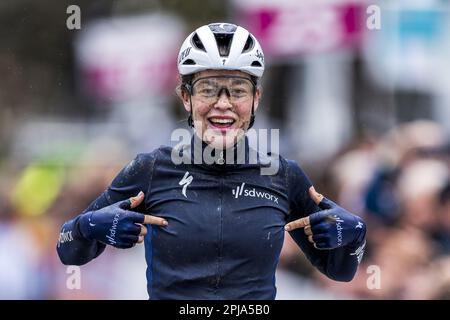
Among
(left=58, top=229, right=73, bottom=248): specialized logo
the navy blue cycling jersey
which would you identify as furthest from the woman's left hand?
(left=58, top=229, right=73, bottom=248): specialized logo

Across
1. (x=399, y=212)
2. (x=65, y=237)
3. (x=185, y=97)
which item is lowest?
(x=399, y=212)

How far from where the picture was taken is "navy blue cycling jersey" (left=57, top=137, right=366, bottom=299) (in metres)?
5.51

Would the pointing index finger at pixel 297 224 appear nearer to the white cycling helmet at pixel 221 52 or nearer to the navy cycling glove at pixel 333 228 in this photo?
the navy cycling glove at pixel 333 228

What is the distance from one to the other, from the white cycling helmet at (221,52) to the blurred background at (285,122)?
302 cm

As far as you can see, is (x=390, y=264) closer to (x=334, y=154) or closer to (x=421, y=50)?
(x=334, y=154)

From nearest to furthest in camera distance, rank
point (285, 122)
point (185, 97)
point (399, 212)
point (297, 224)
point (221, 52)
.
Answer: point (297, 224)
point (221, 52)
point (185, 97)
point (399, 212)
point (285, 122)

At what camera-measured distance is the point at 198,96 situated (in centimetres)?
566

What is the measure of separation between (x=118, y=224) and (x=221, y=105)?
2.36 feet

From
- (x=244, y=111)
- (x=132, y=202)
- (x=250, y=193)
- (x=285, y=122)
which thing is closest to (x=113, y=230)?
(x=132, y=202)

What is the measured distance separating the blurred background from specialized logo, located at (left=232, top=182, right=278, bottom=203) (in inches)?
108

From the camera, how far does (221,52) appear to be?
5660 mm

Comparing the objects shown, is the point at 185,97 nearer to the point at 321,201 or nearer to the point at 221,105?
the point at 221,105

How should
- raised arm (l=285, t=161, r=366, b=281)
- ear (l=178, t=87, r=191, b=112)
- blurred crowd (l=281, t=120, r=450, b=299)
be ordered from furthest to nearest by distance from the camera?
blurred crowd (l=281, t=120, r=450, b=299) < ear (l=178, t=87, r=191, b=112) < raised arm (l=285, t=161, r=366, b=281)

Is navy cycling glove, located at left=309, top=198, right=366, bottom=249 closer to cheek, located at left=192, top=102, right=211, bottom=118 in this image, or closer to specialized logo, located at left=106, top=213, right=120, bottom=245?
cheek, located at left=192, top=102, right=211, bottom=118
